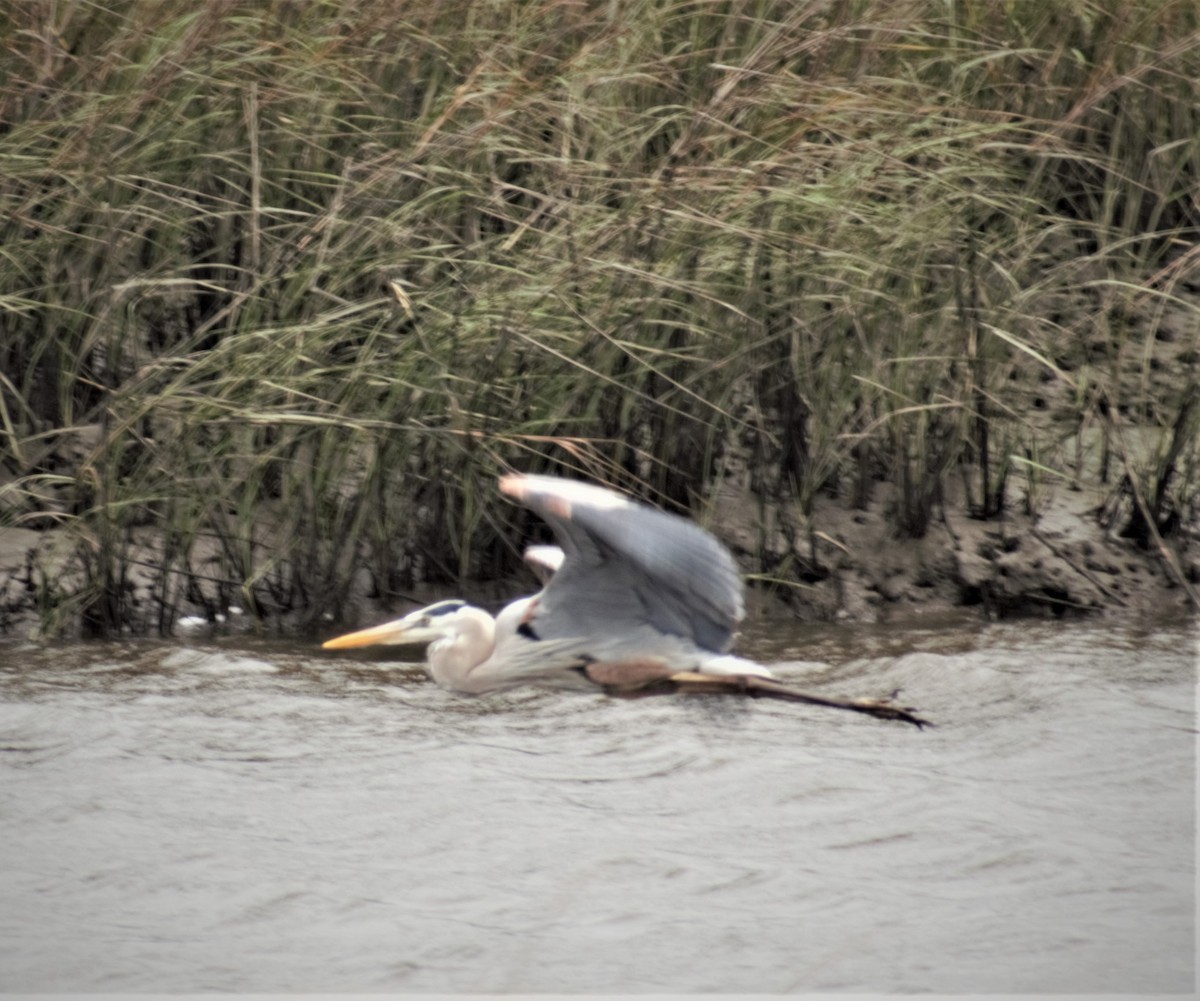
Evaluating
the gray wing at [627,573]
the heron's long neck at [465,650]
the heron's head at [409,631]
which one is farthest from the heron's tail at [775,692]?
the heron's head at [409,631]

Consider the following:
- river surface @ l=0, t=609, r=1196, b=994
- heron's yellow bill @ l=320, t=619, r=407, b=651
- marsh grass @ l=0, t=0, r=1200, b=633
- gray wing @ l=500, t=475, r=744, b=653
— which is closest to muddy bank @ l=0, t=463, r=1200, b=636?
marsh grass @ l=0, t=0, r=1200, b=633

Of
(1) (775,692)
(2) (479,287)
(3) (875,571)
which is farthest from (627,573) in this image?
(3) (875,571)

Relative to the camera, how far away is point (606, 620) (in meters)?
5.06

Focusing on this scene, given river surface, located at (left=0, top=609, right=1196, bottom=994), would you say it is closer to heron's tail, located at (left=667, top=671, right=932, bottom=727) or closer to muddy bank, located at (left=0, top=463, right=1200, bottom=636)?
heron's tail, located at (left=667, top=671, right=932, bottom=727)

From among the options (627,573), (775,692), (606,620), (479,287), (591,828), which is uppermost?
(479,287)

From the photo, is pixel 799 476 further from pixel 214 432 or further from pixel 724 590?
pixel 214 432

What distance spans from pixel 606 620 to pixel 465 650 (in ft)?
1.35

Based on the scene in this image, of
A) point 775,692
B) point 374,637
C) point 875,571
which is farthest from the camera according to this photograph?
point 875,571

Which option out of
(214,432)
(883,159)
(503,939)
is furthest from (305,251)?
(503,939)

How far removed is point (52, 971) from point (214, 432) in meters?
2.57

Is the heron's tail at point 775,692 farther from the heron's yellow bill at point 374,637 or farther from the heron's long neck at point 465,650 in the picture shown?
the heron's yellow bill at point 374,637

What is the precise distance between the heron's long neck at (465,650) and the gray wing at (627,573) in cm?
18

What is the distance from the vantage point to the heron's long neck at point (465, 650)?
519 centimetres

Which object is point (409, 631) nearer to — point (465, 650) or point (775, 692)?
point (465, 650)
